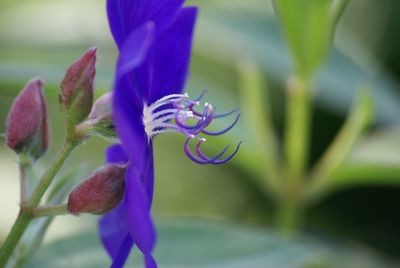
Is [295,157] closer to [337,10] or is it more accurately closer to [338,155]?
[338,155]

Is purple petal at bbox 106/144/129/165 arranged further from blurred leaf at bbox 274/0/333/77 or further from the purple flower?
blurred leaf at bbox 274/0/333/77

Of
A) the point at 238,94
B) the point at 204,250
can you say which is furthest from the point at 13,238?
the point at 238,94

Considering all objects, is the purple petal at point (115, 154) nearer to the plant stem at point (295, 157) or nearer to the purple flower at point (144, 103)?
the purple flower at point (144, 103)

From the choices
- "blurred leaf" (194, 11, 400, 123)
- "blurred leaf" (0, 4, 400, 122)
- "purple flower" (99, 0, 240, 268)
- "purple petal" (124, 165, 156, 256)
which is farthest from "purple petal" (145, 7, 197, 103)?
"blurred leaf" (194, 11, 400, 123)

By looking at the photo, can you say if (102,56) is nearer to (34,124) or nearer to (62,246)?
(62,246)

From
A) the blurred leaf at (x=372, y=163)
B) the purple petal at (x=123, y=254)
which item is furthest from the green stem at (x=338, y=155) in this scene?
the purple petal at (x=123, y=254)
